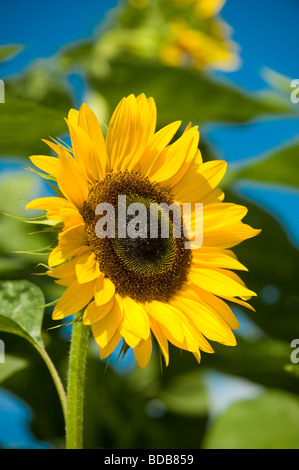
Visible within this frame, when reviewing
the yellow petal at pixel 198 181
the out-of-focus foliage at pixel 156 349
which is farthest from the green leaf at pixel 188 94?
the yellow petal at pixel 198 181

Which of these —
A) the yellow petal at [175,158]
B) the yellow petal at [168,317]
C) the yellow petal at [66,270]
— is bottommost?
the yellow petal at [168,317]

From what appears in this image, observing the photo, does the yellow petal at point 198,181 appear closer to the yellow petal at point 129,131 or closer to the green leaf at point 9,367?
the yellow petal at point 129,131

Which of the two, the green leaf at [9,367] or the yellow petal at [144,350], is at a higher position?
the yellow petal at [144,350]

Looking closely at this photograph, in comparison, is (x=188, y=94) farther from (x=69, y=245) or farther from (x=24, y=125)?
(x=69, y=245)

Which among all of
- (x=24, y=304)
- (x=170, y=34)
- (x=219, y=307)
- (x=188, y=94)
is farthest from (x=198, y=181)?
(x=170, y=34)

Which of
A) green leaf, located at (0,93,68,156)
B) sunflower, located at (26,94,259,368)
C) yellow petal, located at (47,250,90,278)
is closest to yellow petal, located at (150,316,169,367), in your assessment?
sunflower, located at (26,94,259,368)
